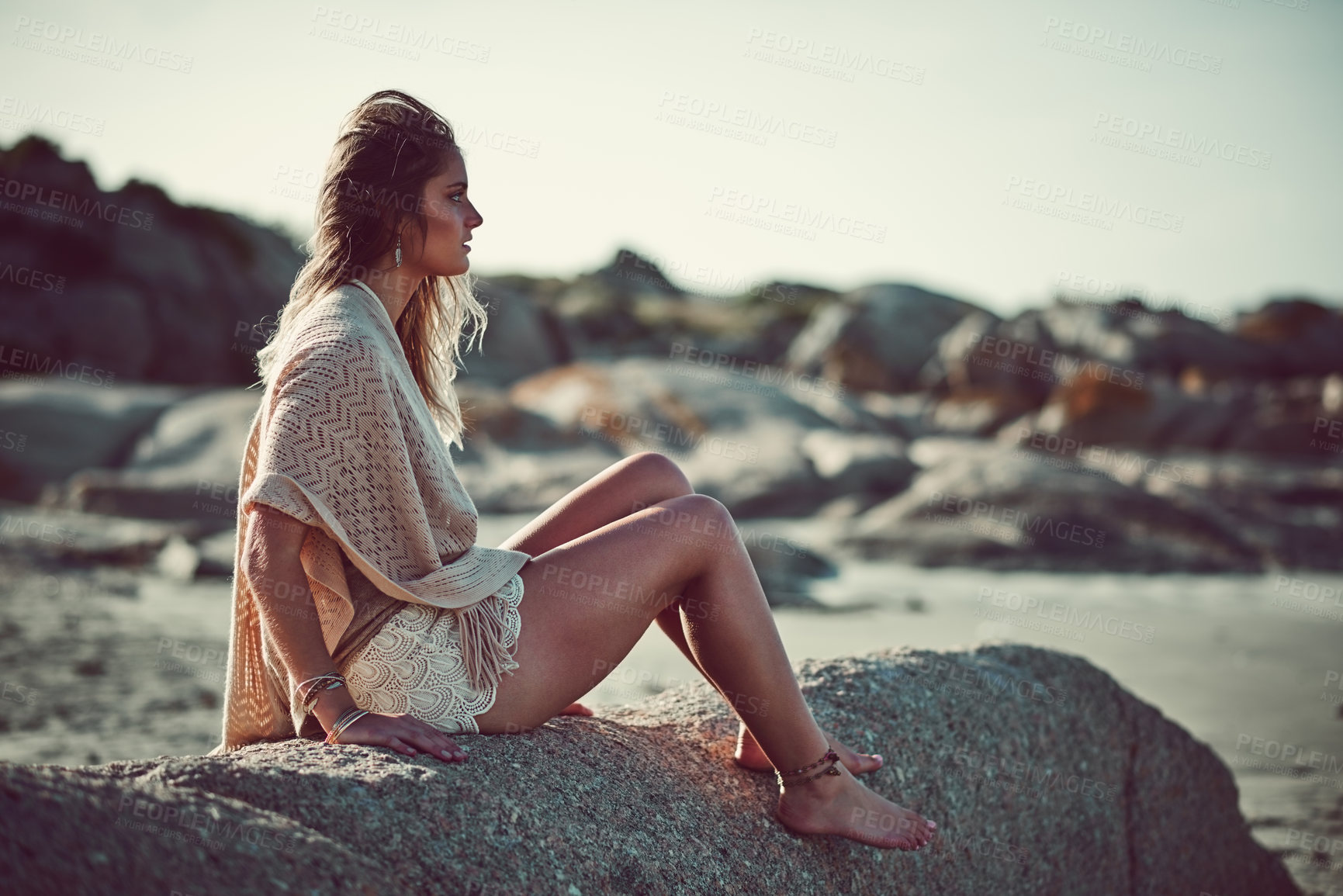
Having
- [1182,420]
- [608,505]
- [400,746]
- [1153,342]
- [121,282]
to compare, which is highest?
[1153,342]

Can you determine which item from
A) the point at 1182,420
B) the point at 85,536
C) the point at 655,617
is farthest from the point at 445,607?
the point at 1182,420

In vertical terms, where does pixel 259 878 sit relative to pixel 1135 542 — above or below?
above

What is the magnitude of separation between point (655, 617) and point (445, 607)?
0.54 m

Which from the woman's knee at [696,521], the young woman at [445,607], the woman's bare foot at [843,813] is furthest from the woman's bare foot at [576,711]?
the woman's knee at [696,521]

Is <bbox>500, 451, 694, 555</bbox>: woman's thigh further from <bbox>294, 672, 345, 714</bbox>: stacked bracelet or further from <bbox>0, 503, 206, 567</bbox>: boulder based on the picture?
<bbox>0, 503, 206, 567</bbox>: boulder

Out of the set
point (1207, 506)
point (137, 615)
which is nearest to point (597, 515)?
point (137, 615)

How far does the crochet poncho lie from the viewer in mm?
2371

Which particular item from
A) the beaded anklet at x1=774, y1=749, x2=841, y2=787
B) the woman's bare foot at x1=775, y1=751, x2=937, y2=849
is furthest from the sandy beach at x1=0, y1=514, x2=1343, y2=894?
the beaded anklet at x1=774, y1=749, x2=841, y2=787

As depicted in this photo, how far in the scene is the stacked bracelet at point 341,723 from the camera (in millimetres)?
2303

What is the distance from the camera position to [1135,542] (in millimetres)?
10438

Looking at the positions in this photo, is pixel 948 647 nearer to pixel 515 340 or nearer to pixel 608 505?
pixel 608 505

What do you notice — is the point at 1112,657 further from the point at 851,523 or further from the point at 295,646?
the point at 295,646

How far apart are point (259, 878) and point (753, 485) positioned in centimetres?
1009

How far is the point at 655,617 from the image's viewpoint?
2705 mm
